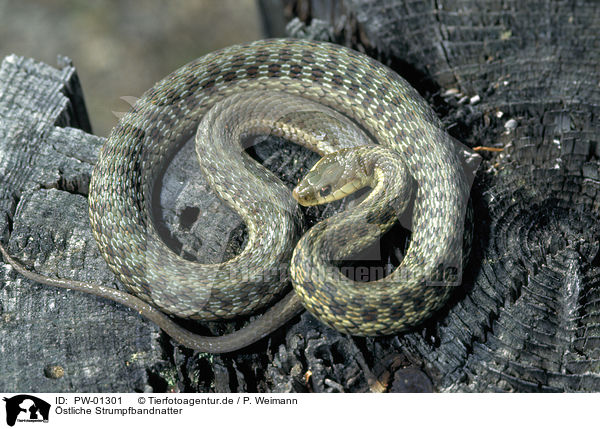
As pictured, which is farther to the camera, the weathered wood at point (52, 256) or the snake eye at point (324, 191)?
the snake eye at point (324, 191)

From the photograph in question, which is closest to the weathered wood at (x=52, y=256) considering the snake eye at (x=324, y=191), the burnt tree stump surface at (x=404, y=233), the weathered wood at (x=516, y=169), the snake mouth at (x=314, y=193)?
the burnt tree stump surface at (x=404, y=233)

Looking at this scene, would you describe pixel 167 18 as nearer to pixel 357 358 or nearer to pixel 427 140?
pixel 427 140

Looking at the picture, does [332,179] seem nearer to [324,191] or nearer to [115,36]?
[324,191]

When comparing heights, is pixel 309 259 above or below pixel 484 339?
above
